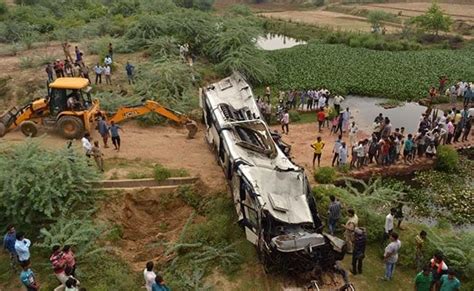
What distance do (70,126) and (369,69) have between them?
1966 centimetres

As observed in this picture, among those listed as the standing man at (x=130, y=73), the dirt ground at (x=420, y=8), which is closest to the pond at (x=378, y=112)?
the standing man at (x=130, y=73)

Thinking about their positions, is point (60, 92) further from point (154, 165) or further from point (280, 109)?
point (280, 109)

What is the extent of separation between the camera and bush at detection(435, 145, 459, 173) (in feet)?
51.5

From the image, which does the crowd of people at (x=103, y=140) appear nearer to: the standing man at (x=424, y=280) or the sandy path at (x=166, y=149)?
the sandy path at (x=166, y=149)

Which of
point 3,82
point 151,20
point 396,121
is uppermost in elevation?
point 151,20

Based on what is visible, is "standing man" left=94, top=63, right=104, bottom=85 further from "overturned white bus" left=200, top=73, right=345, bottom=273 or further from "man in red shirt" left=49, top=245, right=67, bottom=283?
"man in red shirt" left=49, top=245, right=67, bottom=283

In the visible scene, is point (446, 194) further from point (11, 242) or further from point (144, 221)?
point (11, 242)

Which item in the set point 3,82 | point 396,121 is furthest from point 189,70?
point 396,121

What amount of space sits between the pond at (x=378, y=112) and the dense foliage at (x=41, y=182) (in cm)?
1222

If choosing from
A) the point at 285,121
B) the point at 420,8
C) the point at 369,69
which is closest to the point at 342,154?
the point at 285,121

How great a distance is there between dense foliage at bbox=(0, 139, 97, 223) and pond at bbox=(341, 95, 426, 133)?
1222 cm

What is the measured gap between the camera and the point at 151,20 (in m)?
28.2

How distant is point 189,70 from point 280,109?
6176 mm

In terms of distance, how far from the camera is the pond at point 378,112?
2048 centimetres
